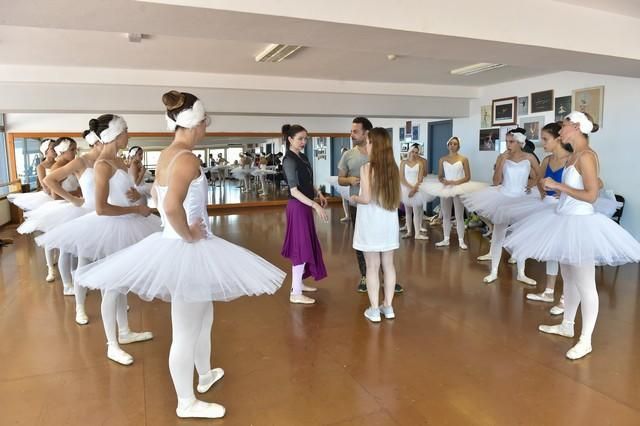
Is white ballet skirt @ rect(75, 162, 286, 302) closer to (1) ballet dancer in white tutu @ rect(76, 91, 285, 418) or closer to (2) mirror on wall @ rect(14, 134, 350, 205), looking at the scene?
(1) ballet dancer in white tutu @ rect(76, 91, 285, 418)

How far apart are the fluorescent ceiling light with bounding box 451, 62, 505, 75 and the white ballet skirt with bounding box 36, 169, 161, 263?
17.9 feet

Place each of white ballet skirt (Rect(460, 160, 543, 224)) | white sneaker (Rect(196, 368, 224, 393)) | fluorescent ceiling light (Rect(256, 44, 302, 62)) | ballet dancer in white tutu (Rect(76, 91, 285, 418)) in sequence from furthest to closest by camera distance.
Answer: fluorescent ceiling light (Rect(256, 44, 302, 62)), white ballet skirt (Rect(460, 160, 543, 224)), white sneaker (Rect(196, 368, 224, 393)), ballet dancer in white tutu (Rect(76, 91, 285, 418))

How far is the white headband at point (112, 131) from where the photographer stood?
2.98 m

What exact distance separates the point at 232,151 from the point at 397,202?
34.1ft

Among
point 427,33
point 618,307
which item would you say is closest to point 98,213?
point 427,33

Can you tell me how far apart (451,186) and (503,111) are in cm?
256

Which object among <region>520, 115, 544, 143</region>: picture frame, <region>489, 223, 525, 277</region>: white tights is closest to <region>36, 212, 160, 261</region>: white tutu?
<region>489, 223, 525, 277</region>: white tights

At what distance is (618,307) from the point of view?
4.09 m

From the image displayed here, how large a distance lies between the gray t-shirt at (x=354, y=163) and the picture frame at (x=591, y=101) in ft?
13.7

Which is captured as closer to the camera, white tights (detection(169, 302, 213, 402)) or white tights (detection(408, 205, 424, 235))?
white tights (detection(169, 302, 213, 402))

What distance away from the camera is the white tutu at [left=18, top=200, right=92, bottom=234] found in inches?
162

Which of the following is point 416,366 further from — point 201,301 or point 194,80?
point 194,80

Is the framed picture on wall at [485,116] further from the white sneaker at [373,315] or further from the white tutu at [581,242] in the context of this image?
the white sneaker at [373,315]

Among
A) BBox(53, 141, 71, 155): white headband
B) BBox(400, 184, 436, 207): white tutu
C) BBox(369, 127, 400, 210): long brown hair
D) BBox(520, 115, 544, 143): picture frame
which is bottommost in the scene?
BBox(400, 184, 436, 207): white tutu
